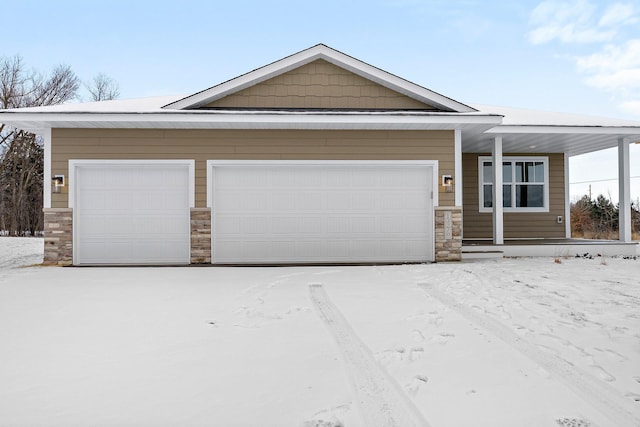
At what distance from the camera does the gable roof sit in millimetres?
8984

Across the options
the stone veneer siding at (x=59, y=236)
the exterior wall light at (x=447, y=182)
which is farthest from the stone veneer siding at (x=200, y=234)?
the exterior wall light at (x=447, y=182)

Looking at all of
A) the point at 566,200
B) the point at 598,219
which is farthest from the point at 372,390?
the point at 598,219

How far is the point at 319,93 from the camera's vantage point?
9359 mm

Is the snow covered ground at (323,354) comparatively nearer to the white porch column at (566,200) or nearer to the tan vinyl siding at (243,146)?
the tan vinyl siding at (243,146)

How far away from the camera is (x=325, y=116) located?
8453 mm

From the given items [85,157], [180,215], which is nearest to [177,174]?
[180,215]

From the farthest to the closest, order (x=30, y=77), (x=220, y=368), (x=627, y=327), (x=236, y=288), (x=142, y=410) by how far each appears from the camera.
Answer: (x=30, y=77) < (x=236, y=288) < (x=627, y=327) < (x=220, y=368) < (x=142, y=410)

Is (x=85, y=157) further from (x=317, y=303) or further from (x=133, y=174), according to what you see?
(x=317, y=303)

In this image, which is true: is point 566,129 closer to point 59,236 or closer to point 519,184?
point 519,184

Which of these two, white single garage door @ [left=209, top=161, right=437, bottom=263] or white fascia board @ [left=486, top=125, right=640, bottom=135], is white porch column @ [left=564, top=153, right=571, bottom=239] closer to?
white fascia board @ [left=486, top=125, right=640, bottom=135]

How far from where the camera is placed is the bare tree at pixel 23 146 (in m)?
22.5

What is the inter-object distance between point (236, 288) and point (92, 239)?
4.51m

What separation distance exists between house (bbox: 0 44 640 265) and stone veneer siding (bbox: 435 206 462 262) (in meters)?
0.02

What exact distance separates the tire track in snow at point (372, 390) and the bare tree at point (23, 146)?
965 inches
